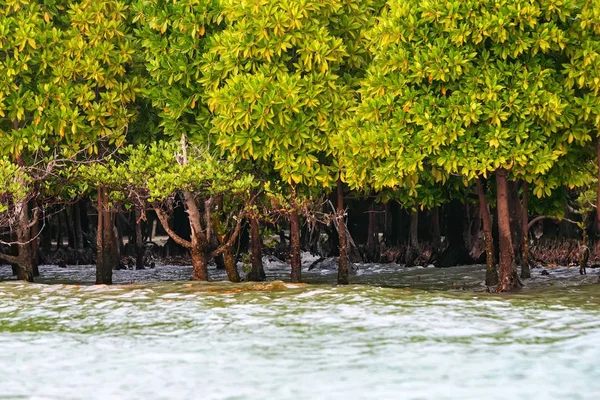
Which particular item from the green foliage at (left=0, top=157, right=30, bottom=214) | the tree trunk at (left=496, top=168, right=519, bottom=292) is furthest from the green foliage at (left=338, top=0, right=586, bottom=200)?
the green foliage at (left=0, top=157, right=30, bottom=214)

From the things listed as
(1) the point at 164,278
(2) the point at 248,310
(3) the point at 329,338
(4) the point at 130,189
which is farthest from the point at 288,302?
(1) the point at 164,278

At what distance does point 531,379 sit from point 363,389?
2022mm

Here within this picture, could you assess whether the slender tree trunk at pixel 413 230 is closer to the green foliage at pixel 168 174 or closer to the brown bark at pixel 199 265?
the brown bark at pixel 199 265

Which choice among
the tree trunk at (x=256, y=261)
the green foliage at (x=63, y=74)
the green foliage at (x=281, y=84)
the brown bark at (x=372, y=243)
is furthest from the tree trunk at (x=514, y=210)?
the brown bark at (x=372, y=243)

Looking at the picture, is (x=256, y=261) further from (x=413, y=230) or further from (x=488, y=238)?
(x=413, y=230)

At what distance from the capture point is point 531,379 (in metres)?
12.4

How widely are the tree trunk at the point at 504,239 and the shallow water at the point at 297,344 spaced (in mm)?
1860

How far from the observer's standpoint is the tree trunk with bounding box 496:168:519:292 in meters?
24.3

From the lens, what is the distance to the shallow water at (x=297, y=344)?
40.2ft

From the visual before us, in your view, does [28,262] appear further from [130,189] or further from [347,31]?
[347,31]

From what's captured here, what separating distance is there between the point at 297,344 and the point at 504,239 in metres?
10.7

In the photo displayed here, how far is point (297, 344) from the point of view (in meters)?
15.2

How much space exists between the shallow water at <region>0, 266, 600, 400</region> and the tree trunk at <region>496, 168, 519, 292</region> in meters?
1.86

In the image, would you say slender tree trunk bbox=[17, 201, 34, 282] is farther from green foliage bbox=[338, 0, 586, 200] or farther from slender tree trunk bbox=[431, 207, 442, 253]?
slender tree trunk bbox=[431, 207, 442, 253]
